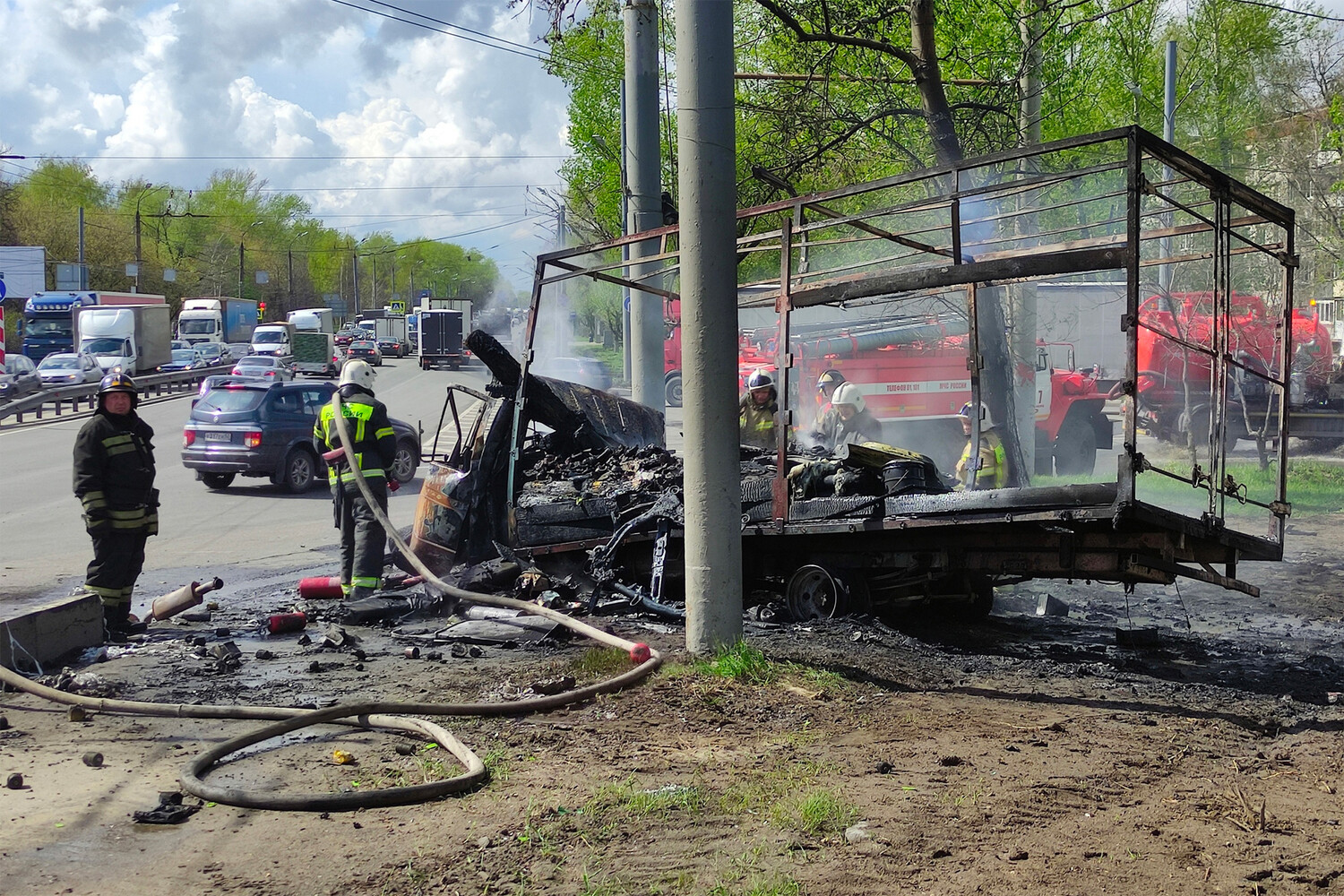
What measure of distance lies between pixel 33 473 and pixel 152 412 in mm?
14135

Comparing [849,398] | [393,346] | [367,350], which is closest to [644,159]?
[849,398]

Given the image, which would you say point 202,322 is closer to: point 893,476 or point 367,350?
point 367,350

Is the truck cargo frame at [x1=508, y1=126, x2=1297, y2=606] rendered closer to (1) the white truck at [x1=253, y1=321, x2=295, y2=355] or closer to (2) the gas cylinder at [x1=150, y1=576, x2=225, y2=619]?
(2) the gas cylinder at [x1=150, y1=576, x2=225, y2=619]

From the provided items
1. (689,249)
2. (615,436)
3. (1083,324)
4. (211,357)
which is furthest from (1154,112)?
(211,357)

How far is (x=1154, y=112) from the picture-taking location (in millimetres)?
21938

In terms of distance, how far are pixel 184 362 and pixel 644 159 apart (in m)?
37.2

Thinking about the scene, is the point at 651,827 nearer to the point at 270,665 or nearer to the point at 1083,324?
the point at 270,665

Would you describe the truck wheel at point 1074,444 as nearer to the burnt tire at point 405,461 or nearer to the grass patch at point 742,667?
the burnt tire at point 405,461

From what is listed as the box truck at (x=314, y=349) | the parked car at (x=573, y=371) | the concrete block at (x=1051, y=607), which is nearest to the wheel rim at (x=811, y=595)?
the concrete block at (x=1051, y=607)

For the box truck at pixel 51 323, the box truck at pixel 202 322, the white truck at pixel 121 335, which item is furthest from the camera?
the box truck at pixel 202 322

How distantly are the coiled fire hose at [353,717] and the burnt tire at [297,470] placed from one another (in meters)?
10.5

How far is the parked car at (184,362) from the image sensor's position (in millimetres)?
40969

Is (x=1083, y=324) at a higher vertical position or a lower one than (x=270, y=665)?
higher

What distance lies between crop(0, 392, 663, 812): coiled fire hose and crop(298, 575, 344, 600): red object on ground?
2972 millimetres
